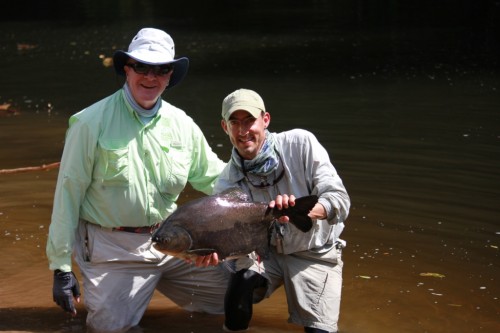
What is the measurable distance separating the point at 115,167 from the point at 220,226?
0.74 metres

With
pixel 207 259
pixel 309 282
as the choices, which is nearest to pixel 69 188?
pixel 207 259

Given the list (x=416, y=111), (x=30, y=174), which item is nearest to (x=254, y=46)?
(x=416, y=111)

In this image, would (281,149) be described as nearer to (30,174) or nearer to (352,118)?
(30,174)

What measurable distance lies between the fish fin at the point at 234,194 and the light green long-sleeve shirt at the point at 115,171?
0.50 metres

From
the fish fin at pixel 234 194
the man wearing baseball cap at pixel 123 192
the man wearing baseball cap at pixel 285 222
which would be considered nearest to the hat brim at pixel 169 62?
the man wearing baseball cap at pixel 123 192

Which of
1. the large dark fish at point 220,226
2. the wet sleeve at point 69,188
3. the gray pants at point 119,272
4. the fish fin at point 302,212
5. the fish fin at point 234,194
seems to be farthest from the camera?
the gray pants at point 119,272

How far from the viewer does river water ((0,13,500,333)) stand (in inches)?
241

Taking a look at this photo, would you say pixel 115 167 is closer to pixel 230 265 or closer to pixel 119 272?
pixel 119 272

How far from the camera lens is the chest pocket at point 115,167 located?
17.2ft

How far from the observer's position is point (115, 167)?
5230 millimetres

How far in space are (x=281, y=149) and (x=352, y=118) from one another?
764 centimetres

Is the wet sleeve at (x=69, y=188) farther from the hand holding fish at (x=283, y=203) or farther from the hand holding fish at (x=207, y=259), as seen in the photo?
the hand holding fish at (x=283, y=203)

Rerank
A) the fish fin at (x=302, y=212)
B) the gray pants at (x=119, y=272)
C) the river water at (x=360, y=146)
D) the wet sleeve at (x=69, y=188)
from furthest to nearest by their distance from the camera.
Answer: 1. the river water at (x=360, y=146)
2. the gray pants at (x=119, y=272)
3. the wet sleeve at (x=69, y=188)
4. the fish fin at (x=302, y=212)

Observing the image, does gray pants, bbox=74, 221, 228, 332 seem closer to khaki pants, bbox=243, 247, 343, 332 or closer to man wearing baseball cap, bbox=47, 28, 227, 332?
man wearing baseball cap, bbox=47, 28, 227, 332
